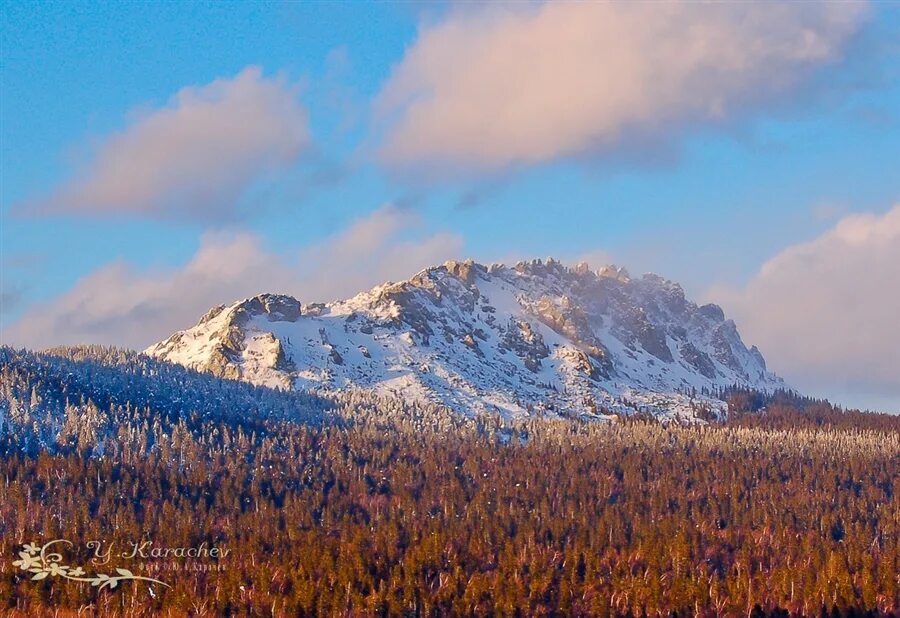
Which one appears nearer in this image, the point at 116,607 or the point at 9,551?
the point at 116,607

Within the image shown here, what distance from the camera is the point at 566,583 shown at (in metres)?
194

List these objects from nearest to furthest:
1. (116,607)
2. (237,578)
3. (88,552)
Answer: (116,607) → (237,578) → (88,552)

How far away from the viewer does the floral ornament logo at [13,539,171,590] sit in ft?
581

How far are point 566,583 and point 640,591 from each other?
1313cm

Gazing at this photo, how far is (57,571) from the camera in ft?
595

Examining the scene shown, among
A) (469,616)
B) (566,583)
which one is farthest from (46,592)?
(566,583)

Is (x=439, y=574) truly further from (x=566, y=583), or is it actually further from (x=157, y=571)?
(x=157, y=571)

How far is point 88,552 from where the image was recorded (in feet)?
651

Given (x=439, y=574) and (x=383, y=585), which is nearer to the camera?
(x=383, y=585)

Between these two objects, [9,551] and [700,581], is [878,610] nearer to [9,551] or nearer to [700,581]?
[700,581]

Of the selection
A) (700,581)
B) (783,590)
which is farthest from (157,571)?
(783,590)

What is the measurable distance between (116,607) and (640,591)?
81.8m

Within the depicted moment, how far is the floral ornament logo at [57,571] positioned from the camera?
17712 centimetres

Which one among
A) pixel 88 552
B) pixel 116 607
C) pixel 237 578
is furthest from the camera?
pixel 88 552
